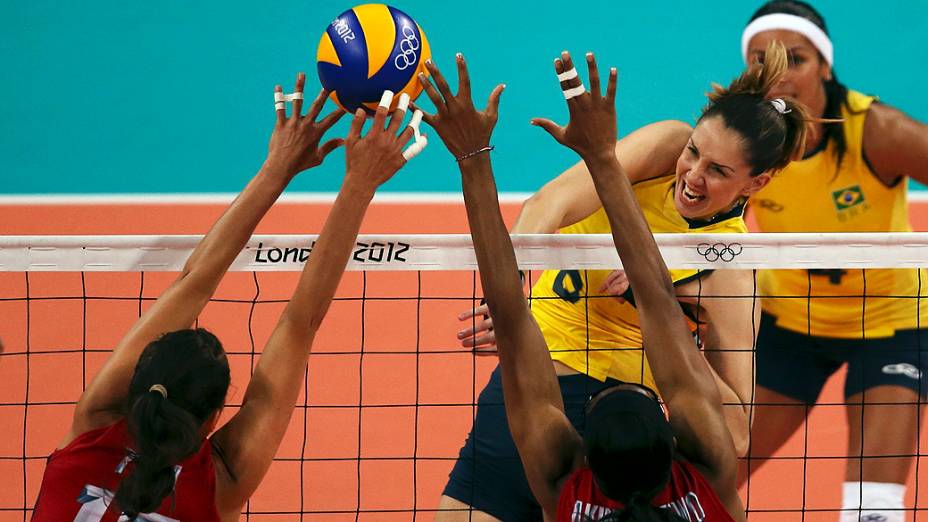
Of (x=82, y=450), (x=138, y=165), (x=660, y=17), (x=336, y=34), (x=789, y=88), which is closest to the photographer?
(x=82, y=450)

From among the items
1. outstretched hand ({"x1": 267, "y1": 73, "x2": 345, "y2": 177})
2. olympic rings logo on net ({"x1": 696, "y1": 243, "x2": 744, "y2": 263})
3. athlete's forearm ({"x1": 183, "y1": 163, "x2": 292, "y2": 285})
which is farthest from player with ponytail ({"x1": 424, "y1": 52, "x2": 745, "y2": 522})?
olympic rings logo on net ({"x1": 696, "y1": 243, "x2": 744, "y2": 263})

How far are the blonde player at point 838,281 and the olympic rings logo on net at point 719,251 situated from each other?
1.05m

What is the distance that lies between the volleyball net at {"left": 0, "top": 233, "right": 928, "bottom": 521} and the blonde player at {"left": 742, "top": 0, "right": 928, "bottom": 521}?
2.5 inches

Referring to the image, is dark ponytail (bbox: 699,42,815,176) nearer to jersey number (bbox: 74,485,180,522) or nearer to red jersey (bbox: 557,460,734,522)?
red jersey (bbox: 557,460,734,522)

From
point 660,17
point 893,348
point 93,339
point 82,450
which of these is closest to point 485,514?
point 82,450

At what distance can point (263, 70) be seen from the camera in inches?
396

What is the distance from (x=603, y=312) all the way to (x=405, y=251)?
0.67 m

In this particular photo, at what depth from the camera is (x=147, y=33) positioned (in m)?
10.1

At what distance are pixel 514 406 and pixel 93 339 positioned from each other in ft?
15.2

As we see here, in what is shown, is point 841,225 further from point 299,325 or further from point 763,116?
point 299,325

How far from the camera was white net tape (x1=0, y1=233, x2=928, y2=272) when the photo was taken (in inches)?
118

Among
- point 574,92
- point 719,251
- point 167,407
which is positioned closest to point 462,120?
point 574,92

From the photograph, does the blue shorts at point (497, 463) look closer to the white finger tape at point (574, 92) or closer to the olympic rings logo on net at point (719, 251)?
the olympic rings logo on net at point (719, 251)

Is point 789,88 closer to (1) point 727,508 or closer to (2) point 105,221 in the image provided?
(1) point 727,508
